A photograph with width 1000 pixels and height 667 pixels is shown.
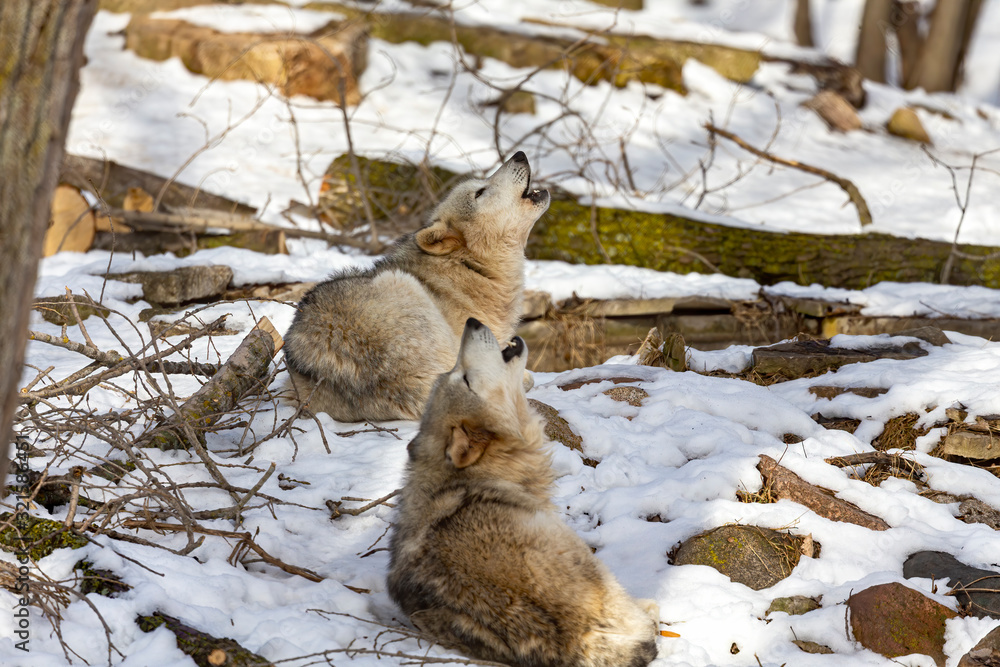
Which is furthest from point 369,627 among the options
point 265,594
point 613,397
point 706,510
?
point 613,397

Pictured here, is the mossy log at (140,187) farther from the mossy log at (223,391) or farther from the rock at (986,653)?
the rock at (986,653)

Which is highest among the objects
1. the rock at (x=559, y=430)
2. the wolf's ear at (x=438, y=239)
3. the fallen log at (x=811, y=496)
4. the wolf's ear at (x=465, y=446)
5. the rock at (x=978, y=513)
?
the wolf's ear at (x=465, y=446)

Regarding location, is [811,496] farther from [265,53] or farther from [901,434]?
[265,53]

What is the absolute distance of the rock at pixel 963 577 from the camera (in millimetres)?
3006

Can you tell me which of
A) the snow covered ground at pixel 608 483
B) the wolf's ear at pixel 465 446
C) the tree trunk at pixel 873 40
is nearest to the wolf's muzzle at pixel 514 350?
the wolf's ear at pixel 465 446

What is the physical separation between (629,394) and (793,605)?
87.4 inches

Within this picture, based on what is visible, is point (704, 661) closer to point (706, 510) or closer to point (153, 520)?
point (706, 510)

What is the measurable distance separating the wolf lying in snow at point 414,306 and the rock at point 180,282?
2.39 metres

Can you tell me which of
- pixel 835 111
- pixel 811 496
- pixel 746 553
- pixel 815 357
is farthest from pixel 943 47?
pixel 746 553

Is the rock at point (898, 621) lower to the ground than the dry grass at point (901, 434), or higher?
higher

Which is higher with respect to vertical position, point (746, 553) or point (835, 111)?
point (746, 553)

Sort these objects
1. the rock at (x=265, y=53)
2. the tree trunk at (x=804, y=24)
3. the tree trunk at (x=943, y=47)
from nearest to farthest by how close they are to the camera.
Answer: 1. the rock at (x=265, y=53)
2. the tree trunk at (x=943, y=47)
3. the tree trunk at (x=804, y=24)

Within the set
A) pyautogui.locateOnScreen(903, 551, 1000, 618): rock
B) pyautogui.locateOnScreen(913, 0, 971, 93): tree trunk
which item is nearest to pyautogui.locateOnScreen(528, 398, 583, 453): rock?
pyautogui.locateOnScreen(903, 551, 1000, 618): rock

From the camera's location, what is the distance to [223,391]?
4.62 meters
